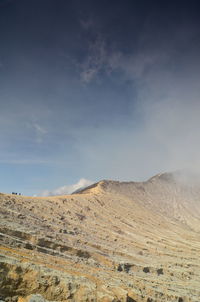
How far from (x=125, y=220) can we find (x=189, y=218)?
1264 inches

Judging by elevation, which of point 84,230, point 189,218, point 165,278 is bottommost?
point 165,278

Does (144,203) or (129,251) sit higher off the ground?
(144,203)

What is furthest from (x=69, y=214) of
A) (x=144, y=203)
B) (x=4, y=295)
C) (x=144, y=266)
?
(x=144, y=203)

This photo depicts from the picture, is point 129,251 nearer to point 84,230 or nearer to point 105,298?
point 84,230

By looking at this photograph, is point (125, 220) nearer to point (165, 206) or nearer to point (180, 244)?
point (180, 244)

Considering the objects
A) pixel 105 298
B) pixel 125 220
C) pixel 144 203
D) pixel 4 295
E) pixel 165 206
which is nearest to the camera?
pixel 4 295

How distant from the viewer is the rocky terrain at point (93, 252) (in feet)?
40.6

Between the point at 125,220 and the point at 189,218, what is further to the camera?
the point at 189,218

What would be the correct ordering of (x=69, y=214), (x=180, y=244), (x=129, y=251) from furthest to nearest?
(x=180, y=244) → (x=69, y=214) → (x=129, y=251)

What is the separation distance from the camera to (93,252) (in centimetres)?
2402

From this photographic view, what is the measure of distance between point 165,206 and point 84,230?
44703mm

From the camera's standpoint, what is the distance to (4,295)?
10.8m

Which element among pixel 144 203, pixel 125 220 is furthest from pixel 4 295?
pixel 144 203

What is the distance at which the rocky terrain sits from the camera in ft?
40.6
